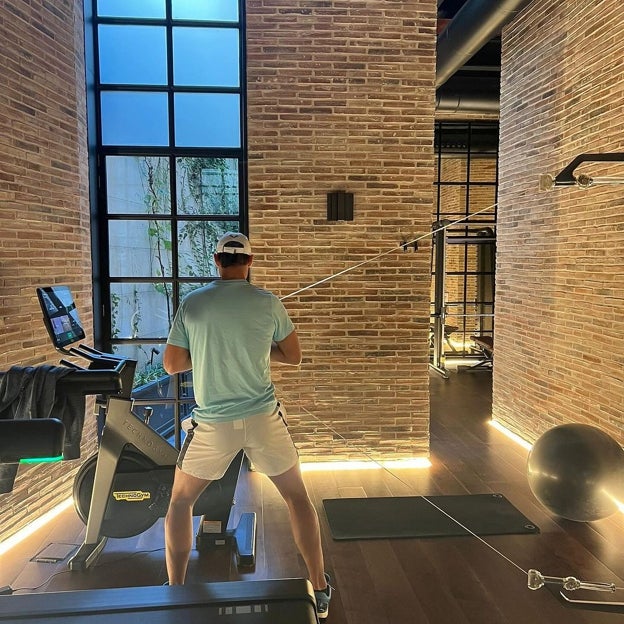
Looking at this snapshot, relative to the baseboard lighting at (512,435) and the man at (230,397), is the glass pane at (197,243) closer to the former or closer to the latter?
the man at (230,397)

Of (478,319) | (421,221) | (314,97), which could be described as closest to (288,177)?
(314,97)

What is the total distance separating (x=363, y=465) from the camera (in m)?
4.26

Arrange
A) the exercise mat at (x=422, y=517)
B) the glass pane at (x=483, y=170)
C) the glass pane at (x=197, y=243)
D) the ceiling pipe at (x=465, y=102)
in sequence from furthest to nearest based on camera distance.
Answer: the glass pane at (x=483, y=170), the ceiling pipe at (x=465, y=102), the glass pane at (x=197, y=243), the exercise mat at (x=422, y=517)

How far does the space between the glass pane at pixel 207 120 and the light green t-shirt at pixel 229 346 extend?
2261 mm

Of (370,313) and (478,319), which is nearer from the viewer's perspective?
(370,313)

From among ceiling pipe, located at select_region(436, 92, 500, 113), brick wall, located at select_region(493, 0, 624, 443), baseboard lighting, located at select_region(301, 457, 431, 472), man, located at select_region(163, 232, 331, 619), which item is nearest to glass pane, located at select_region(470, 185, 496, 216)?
ceiling pipe, located at select_region(436, 92, 500, 113)

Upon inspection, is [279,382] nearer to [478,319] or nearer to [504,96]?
[504,96]

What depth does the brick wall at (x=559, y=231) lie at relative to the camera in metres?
3.73

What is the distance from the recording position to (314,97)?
4.02 m

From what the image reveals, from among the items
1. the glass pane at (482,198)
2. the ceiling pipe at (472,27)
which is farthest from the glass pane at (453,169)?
the ceiling pipe at (472,27)

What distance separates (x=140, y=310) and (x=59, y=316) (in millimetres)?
1626

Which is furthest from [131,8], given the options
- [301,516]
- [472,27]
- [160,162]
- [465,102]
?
[465,102]

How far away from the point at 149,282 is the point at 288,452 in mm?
2386

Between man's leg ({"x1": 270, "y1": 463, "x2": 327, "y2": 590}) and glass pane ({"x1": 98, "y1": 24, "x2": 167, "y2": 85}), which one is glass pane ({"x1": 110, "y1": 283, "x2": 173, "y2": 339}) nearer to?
glass pane ({"x1": 98, "y1": 24, "x2": 167, "y2": 85})
